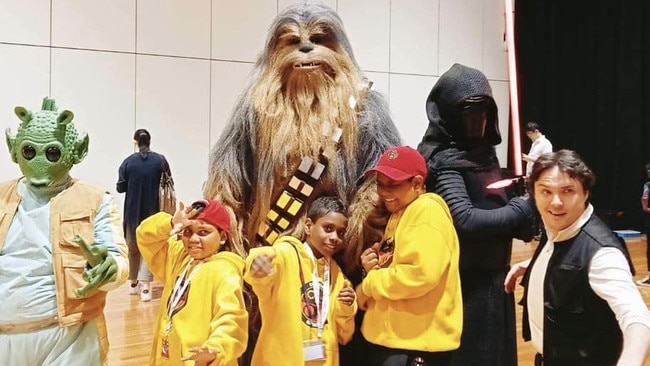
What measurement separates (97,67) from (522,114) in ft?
21.4

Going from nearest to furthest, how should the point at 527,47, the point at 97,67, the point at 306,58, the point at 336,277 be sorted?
the point at 336,277
the point at 306,58
the point at 97,67
the point at 527,47

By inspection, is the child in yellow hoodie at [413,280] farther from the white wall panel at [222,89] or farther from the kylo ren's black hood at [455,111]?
the white wall panel at [222,89]

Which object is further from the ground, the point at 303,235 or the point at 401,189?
the point at 401,189

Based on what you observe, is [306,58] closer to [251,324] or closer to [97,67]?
[251,324]

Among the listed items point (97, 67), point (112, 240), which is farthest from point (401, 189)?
point (97, 67)

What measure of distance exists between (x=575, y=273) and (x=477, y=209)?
0.54 metres

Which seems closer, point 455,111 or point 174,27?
point 455,111

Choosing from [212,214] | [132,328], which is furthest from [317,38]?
[132,328]

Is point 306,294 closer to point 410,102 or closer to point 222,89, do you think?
point 222,89

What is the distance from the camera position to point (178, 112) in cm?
754

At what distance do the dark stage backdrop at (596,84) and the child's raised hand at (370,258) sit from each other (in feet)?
28.7

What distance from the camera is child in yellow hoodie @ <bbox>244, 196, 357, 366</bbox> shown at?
2.26m

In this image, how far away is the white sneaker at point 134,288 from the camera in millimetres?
6045

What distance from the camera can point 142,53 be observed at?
731cm
